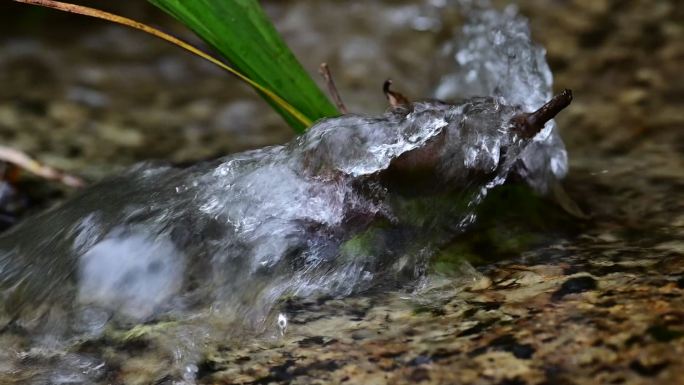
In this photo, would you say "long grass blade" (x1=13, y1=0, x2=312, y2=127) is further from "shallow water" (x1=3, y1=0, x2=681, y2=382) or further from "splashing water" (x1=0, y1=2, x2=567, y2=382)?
"shallow water" (x1=3, y1=0, x2=681, y2=382)

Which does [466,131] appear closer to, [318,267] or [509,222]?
[509,222]

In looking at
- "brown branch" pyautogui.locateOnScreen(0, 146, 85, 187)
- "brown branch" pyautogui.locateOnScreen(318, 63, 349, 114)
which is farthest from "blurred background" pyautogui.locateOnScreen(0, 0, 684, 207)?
"brown branch" pyautogui.locateOnScreen(318, 63, 349, 114)

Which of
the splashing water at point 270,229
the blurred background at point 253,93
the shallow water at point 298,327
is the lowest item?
the shallow water at point 298,327

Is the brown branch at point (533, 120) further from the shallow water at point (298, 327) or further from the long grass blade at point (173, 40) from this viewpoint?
the long grass blade at point (173, 40)

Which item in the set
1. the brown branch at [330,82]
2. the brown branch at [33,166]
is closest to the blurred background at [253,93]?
the brown branch at [33,166]

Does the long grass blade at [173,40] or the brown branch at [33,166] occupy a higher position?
the long grass blade at [173,40]

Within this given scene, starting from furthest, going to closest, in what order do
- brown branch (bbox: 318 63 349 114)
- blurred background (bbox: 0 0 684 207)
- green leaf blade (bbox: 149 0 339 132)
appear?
blurred background (bbox: 0 0 684 207) < brown branch (bbox: 318 63 349 114) < green leaf blade (bbox: 149 0 339 132)

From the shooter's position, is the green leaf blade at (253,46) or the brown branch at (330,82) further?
the brown branch at (330,82)

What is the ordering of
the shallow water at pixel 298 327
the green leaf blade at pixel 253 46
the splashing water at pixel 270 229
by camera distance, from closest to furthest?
1. the shallow water at pixel 298 327
2. the splashing water at pixel 270 229
3. the green leaf blade at pixel 253 46
